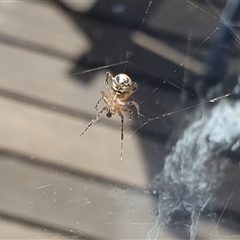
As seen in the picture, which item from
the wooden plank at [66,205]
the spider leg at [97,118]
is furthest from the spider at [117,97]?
the wooden plank at [66,205]

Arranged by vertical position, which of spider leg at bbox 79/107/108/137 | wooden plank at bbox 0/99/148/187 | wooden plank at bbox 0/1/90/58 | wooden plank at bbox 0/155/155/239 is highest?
wooden plank at bbox 0/1/90/58

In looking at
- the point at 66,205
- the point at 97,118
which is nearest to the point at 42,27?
the point at 97,118

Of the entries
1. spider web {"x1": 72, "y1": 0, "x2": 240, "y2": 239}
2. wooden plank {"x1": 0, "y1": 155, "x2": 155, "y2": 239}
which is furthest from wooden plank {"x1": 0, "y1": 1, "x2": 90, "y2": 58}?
wooden plank {"x1": 0, "y1": 155, "x2": 155, "y2": 239}

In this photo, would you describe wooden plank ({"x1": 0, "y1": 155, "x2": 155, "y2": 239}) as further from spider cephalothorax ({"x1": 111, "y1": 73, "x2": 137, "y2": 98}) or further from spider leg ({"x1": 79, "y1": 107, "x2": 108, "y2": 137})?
spider cephalothorax ({"x1": 111, "y1": 73, "x2": 137, "y2": 98})

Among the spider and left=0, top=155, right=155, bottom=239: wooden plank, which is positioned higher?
the spider

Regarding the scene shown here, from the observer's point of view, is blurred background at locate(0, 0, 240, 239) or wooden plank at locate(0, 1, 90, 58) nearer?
blurred background at locate(0, 0, 240, 239)

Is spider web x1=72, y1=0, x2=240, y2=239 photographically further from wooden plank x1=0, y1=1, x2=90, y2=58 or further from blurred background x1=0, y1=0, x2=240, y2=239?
wooden plank x1=0, y1=1, x2=90, y2=58

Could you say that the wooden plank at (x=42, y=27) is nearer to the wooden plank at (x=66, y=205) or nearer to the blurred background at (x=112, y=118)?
the blurred background at (x=112, y=118)
